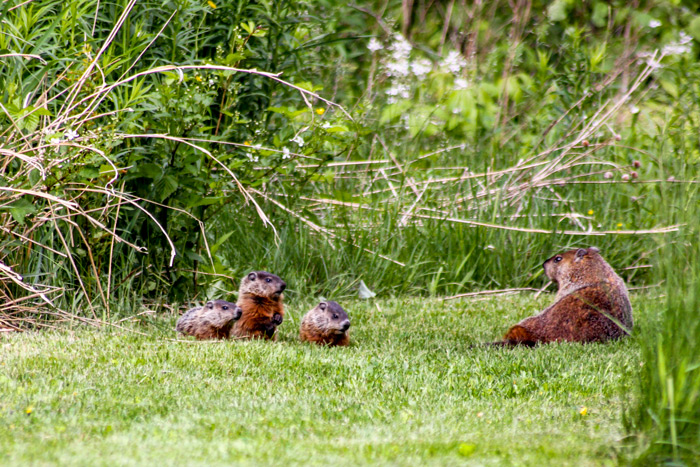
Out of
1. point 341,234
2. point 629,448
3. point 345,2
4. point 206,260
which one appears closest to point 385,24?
point 345,2

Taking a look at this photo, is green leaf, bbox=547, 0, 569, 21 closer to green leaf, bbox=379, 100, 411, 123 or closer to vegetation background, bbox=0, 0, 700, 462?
vegetation background, bbox=0, 0, 700, 462

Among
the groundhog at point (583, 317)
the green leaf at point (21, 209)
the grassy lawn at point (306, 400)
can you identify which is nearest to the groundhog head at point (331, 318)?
the grassy lawn at point (306, 400)

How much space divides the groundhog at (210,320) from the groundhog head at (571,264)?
2557 mm

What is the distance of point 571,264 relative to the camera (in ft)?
22.8

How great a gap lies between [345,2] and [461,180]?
4.27 m

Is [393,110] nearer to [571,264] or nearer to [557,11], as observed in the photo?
[557,11]

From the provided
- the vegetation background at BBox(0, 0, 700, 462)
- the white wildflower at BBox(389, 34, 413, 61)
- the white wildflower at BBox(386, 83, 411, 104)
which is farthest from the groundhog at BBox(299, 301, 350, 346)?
the white wildflower at BBox(389, 34, 413, 61)

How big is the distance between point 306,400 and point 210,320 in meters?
2.01

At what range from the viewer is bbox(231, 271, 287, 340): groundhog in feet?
22.2

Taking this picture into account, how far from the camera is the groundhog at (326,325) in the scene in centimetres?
634

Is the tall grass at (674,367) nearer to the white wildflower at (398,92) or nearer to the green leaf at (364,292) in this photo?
the green leaf at (364,292)

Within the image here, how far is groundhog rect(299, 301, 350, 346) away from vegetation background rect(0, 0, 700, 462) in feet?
3.04

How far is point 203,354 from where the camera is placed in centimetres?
585

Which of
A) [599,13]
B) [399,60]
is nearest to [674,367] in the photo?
[399,60]
